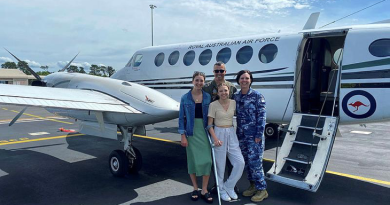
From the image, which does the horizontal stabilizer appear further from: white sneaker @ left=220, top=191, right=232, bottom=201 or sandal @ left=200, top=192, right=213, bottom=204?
sandal @ left=200, top=192, right=213, bottom=204

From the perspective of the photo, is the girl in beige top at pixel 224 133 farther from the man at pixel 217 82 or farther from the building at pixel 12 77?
the building at pixel 12 77

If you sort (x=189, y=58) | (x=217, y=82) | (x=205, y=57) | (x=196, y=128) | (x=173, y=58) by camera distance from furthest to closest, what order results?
(x=173, y=58) → (x=189, y=58) → (x=205, y=57) → (x=217, y=82) → (x=196, y=128)

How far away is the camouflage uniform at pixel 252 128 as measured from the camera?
462cm

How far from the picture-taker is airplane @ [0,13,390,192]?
5.30 meters

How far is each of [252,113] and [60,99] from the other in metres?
3.43

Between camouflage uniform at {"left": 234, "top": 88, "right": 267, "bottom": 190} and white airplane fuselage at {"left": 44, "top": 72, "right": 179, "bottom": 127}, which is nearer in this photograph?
camouflage uniform at {"left": 234, "top": 88, "right": 267, "bottom": 190}

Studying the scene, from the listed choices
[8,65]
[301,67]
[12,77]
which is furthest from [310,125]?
[8,65]

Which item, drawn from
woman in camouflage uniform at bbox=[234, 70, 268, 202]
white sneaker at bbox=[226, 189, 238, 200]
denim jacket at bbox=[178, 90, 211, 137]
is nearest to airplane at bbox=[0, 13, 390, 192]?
woman in camouflage uniform at bbox=[234, 70, 268, 202]

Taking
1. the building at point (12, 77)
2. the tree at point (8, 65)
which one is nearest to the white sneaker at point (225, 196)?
the building at point (12, 77)

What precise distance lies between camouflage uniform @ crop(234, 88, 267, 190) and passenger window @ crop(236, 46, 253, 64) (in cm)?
265

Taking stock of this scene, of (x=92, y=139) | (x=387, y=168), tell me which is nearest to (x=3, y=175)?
(x=92, y=139)

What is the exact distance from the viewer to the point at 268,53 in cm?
695

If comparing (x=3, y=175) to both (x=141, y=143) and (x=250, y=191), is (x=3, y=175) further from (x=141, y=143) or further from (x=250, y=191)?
(x=250, y=191)

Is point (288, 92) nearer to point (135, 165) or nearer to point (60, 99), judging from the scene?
point (135, 165)
